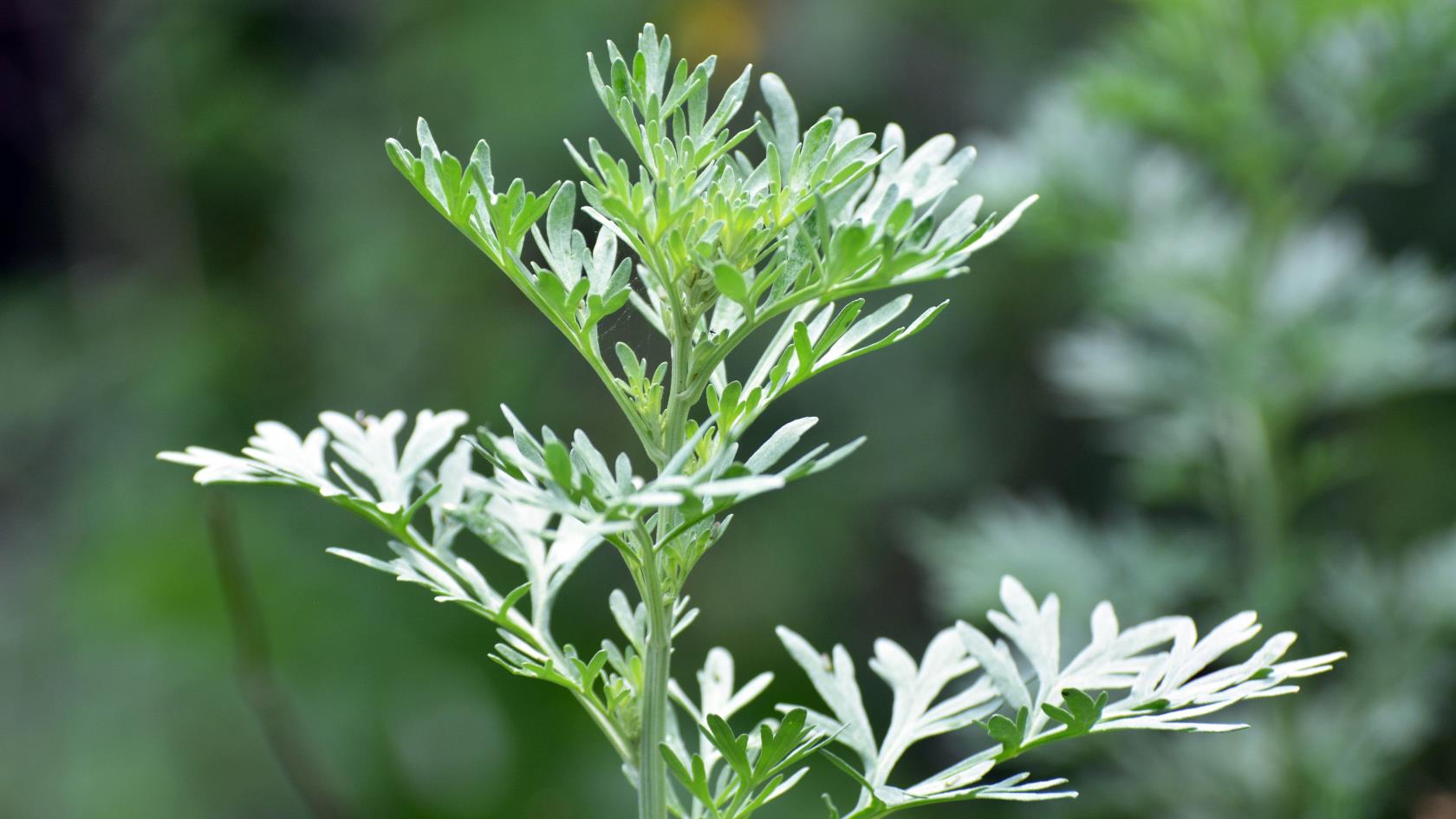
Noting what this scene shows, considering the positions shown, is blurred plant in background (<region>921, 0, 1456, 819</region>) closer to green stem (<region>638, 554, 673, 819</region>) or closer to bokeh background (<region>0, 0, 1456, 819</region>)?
bokeh background (<region>0, 0, 1456, 819</region>)

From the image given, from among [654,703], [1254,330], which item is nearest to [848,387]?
[1254,330]

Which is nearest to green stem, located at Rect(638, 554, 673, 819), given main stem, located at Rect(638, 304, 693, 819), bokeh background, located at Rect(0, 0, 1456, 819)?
main stem, located at Rect(638, 304, 693, 819)

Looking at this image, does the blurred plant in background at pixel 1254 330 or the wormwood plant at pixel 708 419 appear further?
the blurred plant in background at pixel 1254 330

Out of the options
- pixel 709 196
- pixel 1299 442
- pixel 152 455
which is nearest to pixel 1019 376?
pixel 1299 442

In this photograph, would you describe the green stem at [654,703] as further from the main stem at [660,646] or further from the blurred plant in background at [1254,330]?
the blurred plant in background at [1254,330]

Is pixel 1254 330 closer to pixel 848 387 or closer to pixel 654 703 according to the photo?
pixel 848 387

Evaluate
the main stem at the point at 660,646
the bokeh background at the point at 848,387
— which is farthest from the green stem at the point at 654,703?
the bokeh background at the point at 848,387
